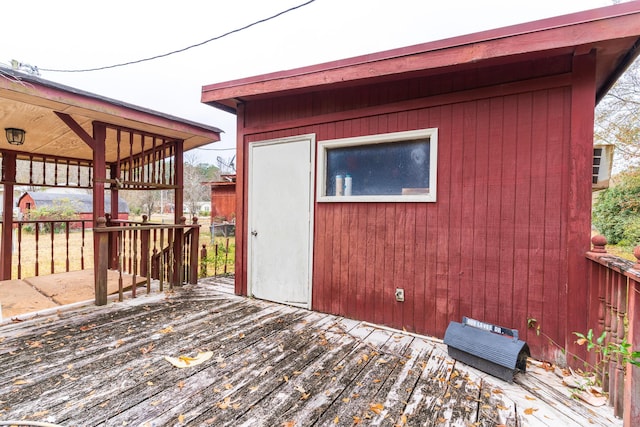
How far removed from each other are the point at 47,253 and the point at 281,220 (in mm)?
9339

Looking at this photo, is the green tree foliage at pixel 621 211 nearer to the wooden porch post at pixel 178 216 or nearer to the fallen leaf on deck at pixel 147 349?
the wooden porch post at pixel 178 216

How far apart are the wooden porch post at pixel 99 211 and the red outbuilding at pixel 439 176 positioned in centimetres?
129

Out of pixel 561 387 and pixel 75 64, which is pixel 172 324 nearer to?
pixel 561 387

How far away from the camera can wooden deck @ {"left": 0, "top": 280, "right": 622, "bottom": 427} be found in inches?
61.0

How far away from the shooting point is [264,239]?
12.0 feet

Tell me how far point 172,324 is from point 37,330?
111 centimetres

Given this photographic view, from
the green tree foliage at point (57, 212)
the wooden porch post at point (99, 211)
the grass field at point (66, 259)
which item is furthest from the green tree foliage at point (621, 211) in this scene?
the green tree foliage at point (57, 212)

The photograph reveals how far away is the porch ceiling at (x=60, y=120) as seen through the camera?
2518 mm

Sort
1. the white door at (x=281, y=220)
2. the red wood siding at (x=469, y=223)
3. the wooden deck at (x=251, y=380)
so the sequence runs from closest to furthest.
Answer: the wooden deck at (x=251, y=380)
the red wood siding at (x=469, y=223)
the white door at (x=281, y=220)

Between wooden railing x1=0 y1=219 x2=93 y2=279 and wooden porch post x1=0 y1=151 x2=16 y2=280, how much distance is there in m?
0.15

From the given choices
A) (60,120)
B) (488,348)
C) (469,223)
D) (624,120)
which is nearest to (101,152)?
(60,120)

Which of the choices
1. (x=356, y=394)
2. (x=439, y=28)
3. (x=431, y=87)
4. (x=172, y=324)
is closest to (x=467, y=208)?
(x=431, y=87)

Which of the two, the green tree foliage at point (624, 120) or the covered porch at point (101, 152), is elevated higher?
the green tree foliage at point (624, 120)

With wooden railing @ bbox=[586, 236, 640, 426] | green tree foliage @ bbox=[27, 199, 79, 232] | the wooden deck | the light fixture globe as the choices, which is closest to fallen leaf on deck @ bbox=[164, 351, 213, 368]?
the wooden deck
